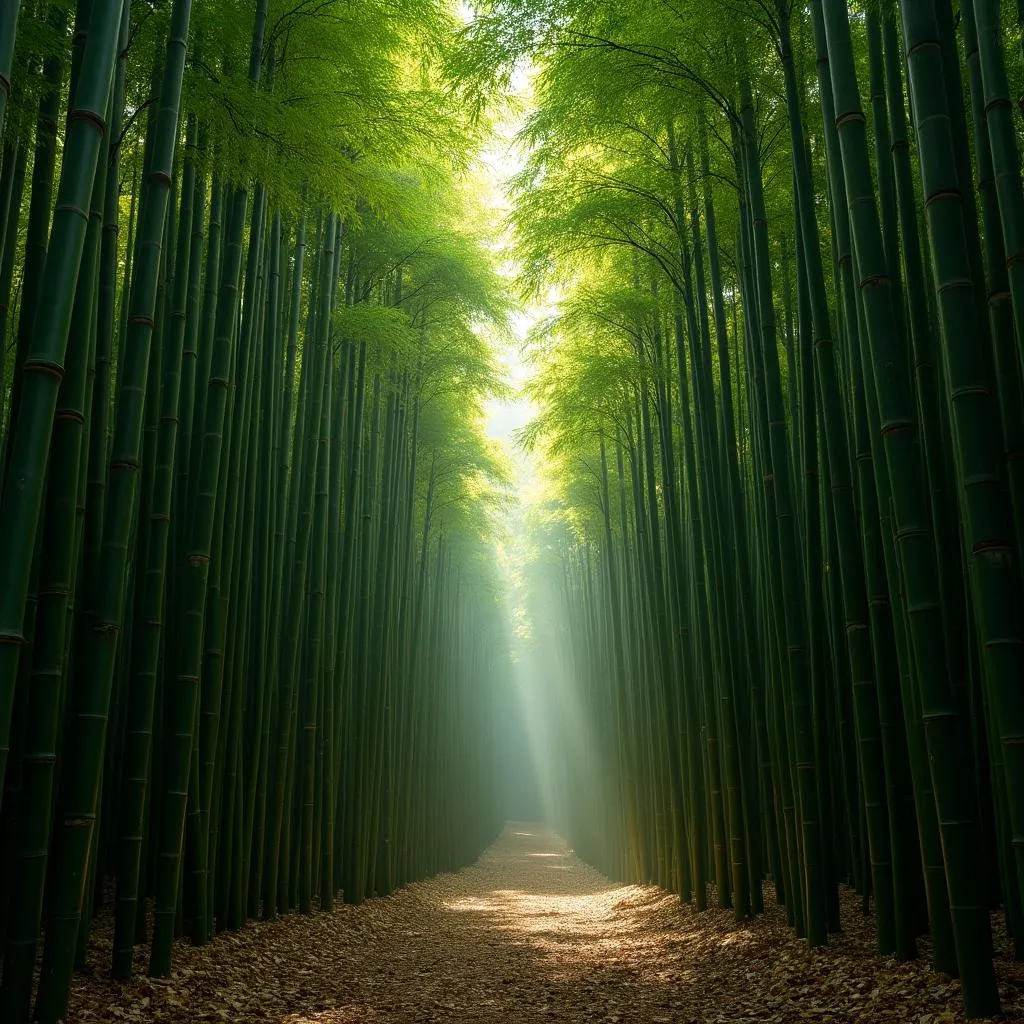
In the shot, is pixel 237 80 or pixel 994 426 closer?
pixel 994 426

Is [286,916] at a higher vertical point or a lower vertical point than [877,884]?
lower

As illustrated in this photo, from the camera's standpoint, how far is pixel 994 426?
2.29 metres

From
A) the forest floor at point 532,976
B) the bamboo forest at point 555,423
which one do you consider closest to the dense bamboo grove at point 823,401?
the bamboo forest at point 555,423

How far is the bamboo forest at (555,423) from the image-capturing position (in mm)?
2416

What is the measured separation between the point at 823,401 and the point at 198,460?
2830mm

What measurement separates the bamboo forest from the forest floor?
0.03 m

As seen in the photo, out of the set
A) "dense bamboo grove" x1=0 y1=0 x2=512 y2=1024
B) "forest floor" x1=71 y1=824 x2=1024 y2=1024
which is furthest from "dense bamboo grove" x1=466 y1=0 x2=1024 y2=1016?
"dense bamboo grove" x1=0 y1=0 x2=512 y2=1024

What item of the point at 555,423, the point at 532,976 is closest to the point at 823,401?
the point at 532,976

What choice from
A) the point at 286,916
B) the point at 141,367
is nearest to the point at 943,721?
the point at 141,367

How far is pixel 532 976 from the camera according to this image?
4332 mm

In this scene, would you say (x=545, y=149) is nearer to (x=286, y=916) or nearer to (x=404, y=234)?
(x=404, y=234)

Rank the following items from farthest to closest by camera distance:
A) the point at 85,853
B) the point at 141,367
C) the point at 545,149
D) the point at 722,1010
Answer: the point at 545,149
the point at 722,1010
the point at 141,367
the point at 85,853

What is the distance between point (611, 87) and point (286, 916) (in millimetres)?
5051

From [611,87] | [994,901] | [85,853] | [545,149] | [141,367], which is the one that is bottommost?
[994,901]
